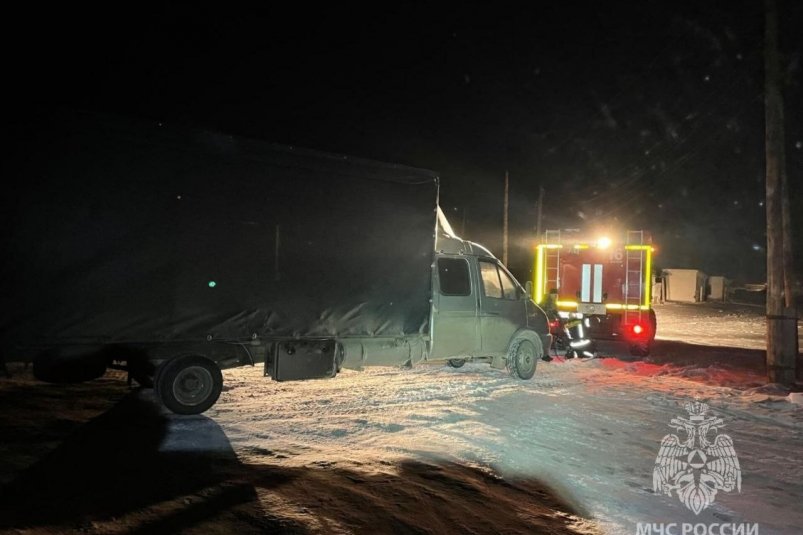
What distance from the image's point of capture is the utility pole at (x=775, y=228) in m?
9.84

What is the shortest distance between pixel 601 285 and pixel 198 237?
9514mm

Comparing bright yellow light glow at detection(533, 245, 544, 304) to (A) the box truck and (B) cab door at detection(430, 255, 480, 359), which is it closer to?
(B) cab door at detection(430, 255, 480, 359)

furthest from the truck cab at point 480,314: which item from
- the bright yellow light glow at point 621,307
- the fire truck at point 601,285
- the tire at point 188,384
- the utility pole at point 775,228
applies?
the utility pole at point 775,228

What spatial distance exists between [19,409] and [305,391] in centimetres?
343

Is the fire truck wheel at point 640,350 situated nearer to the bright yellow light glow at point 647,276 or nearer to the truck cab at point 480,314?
the bright yellow light glow at point 647,276

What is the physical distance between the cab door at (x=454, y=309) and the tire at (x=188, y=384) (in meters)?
3.18

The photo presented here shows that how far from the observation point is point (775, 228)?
9992mm

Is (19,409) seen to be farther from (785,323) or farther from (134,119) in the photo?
(785,323)

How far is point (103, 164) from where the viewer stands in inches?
240

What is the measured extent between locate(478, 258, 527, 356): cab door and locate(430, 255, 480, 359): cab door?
0.21m

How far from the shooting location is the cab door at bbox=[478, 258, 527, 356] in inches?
365

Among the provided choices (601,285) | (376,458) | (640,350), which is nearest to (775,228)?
(601,285)

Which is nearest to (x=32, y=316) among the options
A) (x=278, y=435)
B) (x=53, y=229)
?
(x=53, y=229)

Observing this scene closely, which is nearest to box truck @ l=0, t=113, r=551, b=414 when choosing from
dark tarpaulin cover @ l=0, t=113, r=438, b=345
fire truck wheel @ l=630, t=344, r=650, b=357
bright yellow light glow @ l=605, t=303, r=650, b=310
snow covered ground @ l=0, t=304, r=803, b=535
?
dark tarpaulin cover @ l=0, t=113, r=438, b=345
